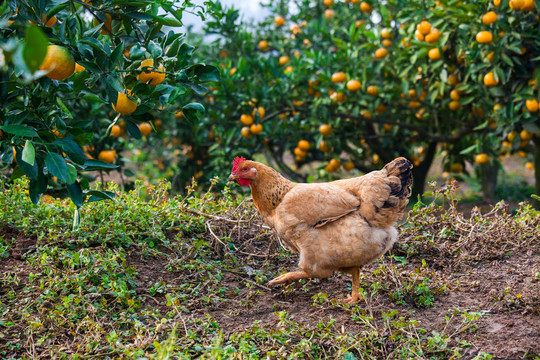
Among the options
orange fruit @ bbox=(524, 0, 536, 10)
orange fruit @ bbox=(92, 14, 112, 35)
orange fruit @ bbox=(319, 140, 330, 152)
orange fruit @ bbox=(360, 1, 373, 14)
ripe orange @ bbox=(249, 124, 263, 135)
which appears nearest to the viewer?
orange fruit @ bbox=(92, 14, 112, 35)

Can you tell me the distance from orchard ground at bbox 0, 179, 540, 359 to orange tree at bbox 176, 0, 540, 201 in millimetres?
1721

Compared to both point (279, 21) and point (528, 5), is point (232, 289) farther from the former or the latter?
point (279, 21)

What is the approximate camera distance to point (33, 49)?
732mm

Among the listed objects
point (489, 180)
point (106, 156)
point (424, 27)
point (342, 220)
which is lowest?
point (489, 180)

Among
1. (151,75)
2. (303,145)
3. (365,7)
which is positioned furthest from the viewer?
(365,7)

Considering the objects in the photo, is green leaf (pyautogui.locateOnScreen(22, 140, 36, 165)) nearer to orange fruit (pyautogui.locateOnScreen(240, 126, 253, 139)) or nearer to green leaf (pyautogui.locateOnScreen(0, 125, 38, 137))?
green leaf (pyautogui.locateOnScreen(0, 125, 38, 137))

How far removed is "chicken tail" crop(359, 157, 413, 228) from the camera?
9.52 ft

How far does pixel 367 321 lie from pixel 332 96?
3.32 metres

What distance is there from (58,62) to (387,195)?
1876mm

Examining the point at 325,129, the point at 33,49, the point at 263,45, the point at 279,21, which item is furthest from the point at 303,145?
the point at 33,49

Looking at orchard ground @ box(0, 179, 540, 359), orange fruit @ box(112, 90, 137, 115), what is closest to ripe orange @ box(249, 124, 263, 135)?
orchard ground @ box(0, 179, 540, 359)

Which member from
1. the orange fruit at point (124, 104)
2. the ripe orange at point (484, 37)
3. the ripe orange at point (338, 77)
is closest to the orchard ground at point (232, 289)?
the orange fruit at point (124, 104)

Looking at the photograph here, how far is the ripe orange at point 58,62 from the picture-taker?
1922mm

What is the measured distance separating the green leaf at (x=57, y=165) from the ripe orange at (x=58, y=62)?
1.08ft
